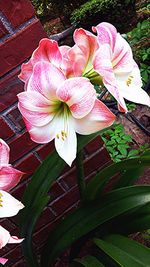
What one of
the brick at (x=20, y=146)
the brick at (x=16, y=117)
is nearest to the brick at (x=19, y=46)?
the brick at (x=16, y=117)

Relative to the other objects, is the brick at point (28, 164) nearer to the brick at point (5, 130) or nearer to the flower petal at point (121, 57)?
the brick at point (5, 130)

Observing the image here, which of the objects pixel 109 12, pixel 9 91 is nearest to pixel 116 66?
pixel 9 91

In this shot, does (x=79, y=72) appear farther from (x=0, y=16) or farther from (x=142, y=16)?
(x=142, y=16)

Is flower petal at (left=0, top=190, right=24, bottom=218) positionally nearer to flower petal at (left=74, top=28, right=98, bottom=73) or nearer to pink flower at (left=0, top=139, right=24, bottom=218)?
pink flower at (left=0, top=139, right=24, bottom=218)

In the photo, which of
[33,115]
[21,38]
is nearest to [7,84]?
[21,38]

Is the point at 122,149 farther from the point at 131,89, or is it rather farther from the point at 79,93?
the point at 79,93

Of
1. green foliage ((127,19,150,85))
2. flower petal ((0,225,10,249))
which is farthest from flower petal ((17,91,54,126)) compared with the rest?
green foliage ((127,19,150,85))
